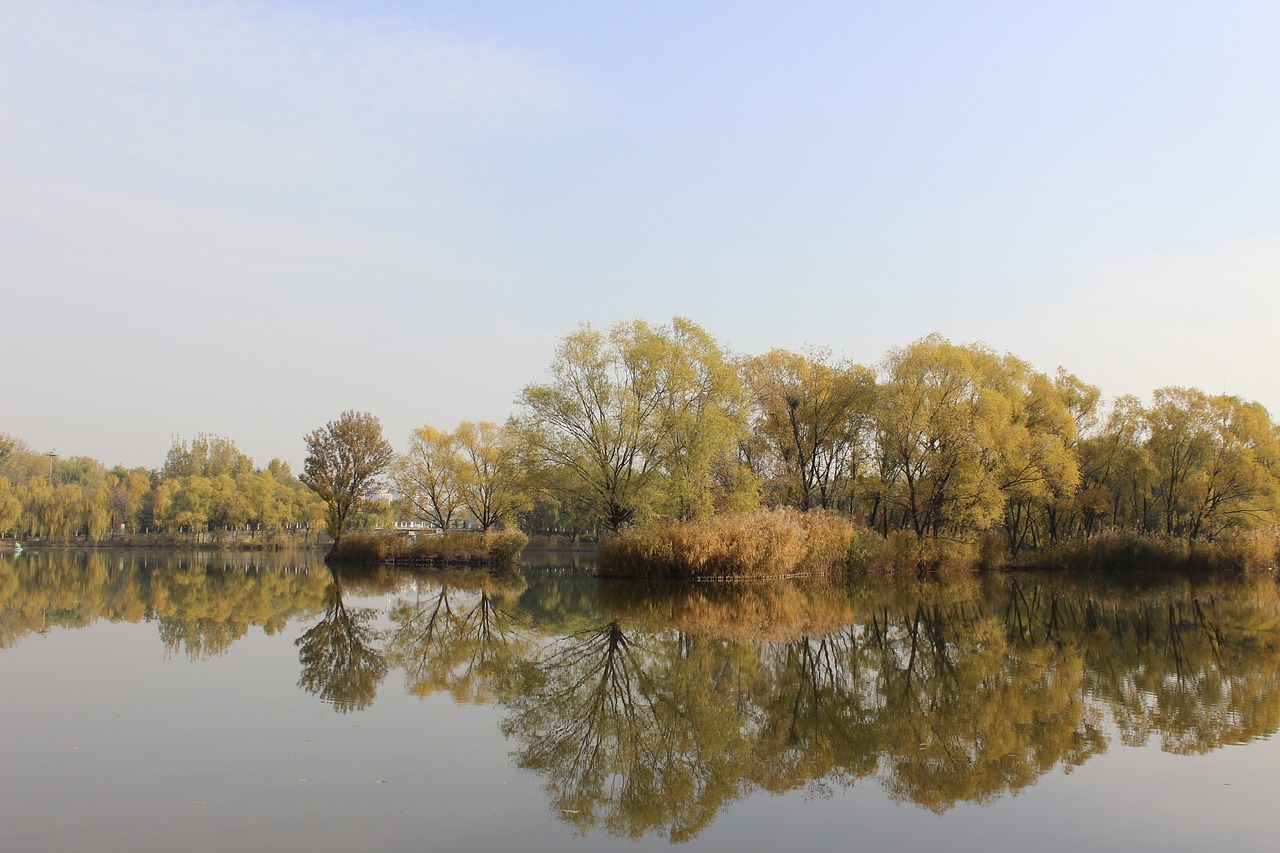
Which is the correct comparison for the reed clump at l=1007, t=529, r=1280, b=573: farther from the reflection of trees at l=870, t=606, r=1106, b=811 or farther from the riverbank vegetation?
the reflection of trees at l=870, t=606, r=1106, b=811

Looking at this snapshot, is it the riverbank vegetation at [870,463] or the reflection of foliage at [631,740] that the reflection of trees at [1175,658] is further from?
the riverbank vegetation at [870,463]

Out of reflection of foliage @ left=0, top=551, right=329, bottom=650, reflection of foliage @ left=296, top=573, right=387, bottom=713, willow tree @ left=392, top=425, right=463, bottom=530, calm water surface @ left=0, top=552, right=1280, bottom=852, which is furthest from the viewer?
willow tree @ left=392, top=425, right=463, bottom=530

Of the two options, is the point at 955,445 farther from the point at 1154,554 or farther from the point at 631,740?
the point at 631,740

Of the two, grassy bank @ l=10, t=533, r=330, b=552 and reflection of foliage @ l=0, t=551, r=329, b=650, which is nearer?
reflection of foliage @ l=0, t=551, r=329, b=650

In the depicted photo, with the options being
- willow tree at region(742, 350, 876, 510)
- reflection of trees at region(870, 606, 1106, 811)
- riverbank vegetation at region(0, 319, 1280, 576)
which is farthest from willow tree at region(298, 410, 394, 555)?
reflection of trees at region(870, 606, 1106, 811)

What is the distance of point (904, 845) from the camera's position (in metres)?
5.70

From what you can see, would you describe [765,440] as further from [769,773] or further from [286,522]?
[286,522]

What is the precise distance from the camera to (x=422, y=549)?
149 ft

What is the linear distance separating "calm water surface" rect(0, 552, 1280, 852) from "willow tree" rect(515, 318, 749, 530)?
16908mm

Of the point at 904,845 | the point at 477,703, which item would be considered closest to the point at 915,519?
the point at 477,703

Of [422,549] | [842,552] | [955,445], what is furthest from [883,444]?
[422,549]

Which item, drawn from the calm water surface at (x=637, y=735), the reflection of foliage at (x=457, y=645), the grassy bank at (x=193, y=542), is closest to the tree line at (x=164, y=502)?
the grassy bank at (x=193, y=542)

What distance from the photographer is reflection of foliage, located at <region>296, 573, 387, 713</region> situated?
407 inches

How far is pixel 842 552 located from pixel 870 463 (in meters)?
11.4
